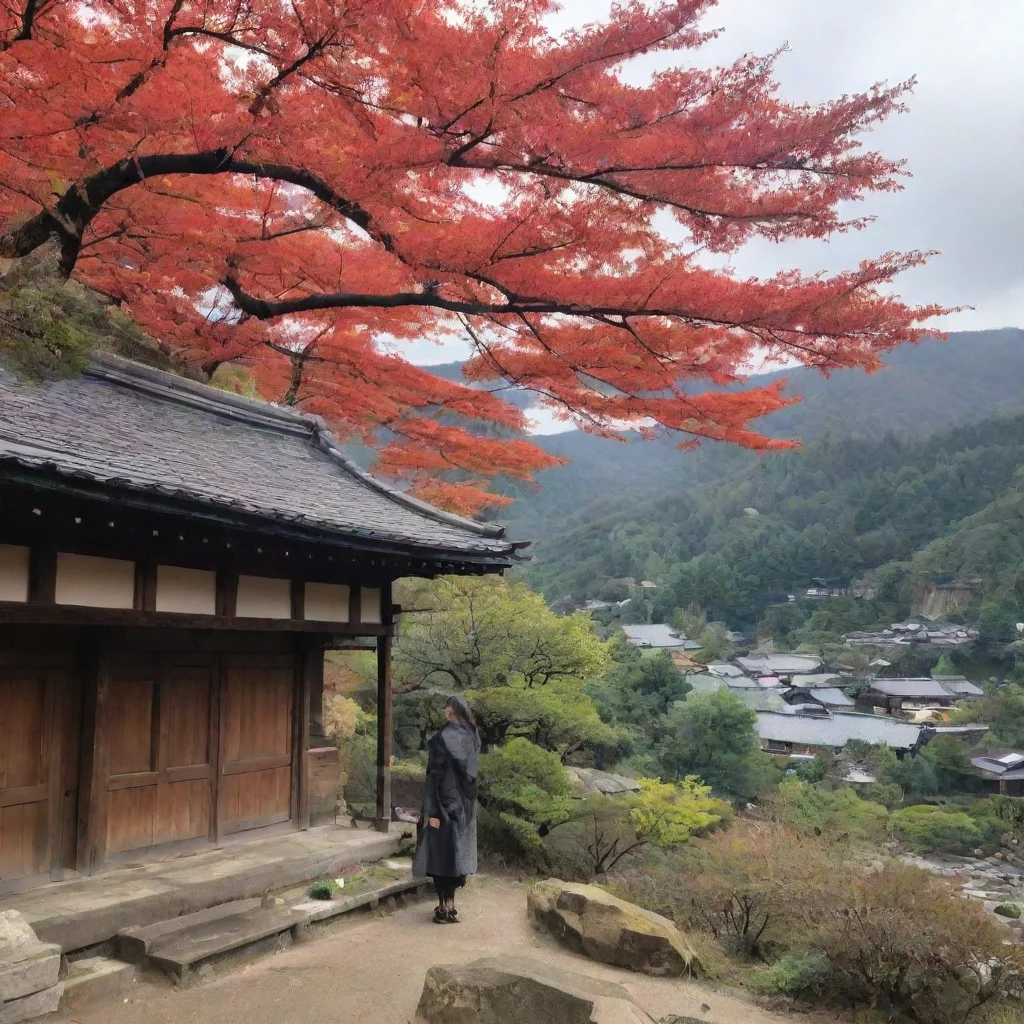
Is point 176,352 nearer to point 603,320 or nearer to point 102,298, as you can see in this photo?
point 102,298

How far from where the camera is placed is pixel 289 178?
8078 mm

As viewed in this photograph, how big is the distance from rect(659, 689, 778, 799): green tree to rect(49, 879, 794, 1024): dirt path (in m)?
24.6

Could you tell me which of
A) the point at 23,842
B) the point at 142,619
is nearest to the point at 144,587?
the point at 142,619

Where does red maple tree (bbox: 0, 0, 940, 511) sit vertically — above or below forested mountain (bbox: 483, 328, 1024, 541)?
below

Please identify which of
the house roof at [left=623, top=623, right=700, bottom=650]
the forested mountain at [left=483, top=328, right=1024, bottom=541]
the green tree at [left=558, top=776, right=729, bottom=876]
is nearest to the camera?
the green tree at [left=558, top=776, right=729, bottom=876]

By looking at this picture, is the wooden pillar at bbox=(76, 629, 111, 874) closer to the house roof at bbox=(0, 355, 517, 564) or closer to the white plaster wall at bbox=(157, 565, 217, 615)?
the white plaster wall at bbox=(157, 565, 217, 615)

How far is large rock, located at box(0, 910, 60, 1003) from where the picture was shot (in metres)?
4.17

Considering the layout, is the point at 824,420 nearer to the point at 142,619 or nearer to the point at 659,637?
the point at 659,637

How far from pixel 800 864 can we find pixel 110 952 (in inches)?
270

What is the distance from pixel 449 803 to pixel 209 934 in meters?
1.89

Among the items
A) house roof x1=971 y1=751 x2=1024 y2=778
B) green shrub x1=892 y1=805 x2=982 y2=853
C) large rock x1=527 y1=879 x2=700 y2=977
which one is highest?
large rock x1=527 y1=879 x2=700 y2=977

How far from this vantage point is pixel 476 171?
8.09 meters

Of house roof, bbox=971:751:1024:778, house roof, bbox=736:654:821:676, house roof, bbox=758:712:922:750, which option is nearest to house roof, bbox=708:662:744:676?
house roof, bbox=736:654:821:676

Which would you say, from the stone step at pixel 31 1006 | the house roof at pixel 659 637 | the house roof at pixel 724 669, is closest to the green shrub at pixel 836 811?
the stone step at pixel 31 1006
